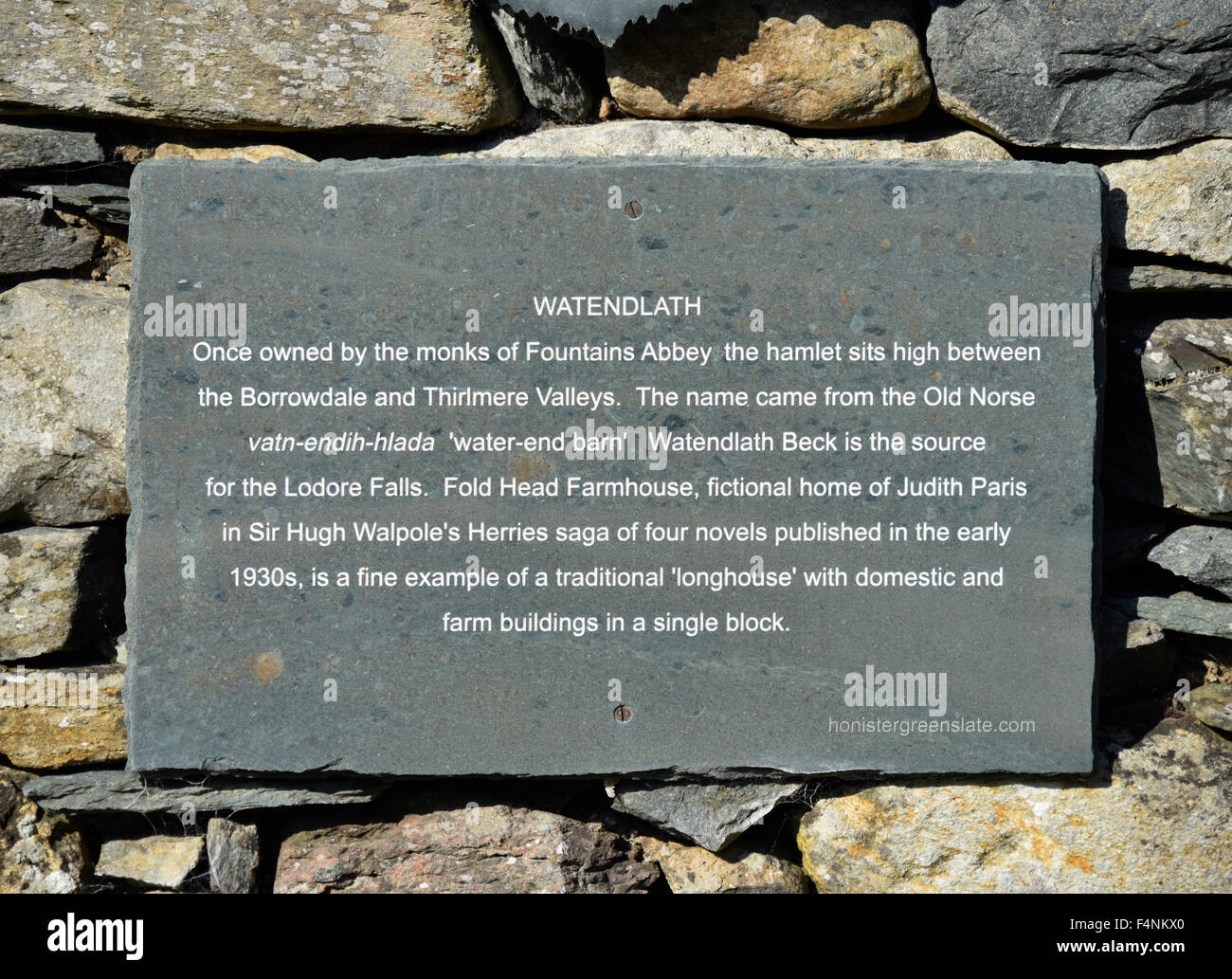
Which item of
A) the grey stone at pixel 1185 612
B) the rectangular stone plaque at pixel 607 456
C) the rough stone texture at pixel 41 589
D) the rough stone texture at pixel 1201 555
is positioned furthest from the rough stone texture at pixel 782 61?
the rough stone texture at pixel 41 589

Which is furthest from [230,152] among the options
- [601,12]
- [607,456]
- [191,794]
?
[191,794]

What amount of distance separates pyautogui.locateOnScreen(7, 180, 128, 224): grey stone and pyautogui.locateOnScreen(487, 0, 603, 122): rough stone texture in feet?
3.50

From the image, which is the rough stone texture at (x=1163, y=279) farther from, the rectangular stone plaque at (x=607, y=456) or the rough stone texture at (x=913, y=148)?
the rough stone texture at (x=913, y=148)

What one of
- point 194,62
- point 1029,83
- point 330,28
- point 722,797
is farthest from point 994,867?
point 194,62

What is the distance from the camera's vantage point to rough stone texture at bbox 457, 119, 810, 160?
94.9 inches

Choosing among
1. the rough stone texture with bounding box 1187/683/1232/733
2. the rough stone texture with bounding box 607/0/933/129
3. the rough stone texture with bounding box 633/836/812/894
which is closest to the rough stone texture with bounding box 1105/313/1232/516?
the rough stone texture with bounding box 1187/683/1232/733

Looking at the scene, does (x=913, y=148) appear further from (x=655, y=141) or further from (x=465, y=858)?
(x=465, y=858)

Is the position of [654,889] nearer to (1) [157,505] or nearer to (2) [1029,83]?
(1) [157,505]

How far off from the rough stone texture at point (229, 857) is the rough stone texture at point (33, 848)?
0.38 metres

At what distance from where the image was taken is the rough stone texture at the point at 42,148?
2.43m

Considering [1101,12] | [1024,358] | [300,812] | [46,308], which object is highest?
[1101,12]

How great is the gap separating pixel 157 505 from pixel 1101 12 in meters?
2.56

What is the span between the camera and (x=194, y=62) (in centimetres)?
240

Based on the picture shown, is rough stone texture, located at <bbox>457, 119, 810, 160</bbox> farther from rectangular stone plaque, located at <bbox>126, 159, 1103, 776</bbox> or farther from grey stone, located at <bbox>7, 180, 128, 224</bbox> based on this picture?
grey stone, located at <bbox>7, 180, 128, 224</bbox>
